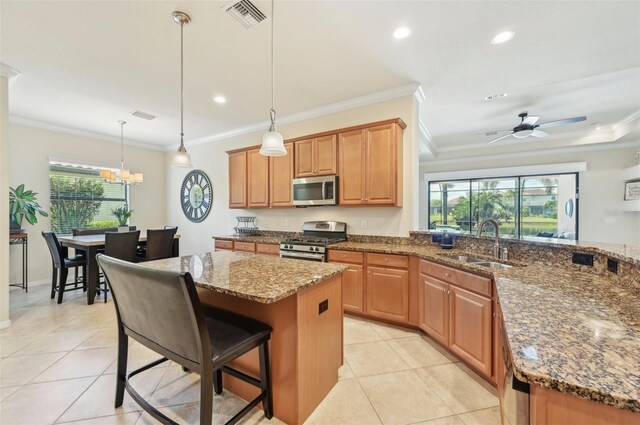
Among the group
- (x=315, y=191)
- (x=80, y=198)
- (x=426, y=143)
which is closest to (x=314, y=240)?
(x=315, y=191)

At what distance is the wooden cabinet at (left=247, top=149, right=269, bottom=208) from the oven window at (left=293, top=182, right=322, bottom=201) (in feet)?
2.15

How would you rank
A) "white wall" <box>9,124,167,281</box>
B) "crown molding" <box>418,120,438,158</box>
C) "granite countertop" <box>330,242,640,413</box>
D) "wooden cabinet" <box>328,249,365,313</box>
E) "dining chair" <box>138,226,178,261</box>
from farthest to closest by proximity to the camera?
"crown molding" <box>418,120,438,158</box>
"white wall" <box>9,124,167,281</box>
"dining chair" <box>138,226,178,261</box>
"wooden cabinet" <box>328,249,365,313</box>
"granite countertop" <box>330,242,640,413</box>

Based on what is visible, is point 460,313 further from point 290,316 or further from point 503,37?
point 503,37

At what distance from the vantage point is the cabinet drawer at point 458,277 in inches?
77.8

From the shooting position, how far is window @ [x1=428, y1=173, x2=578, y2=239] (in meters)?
5.85

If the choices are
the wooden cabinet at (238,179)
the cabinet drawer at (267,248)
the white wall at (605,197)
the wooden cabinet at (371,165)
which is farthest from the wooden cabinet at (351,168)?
the white wall at (605,197)

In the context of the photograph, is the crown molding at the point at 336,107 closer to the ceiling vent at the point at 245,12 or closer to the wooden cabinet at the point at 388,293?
the ceiling vent at the point at 245,12

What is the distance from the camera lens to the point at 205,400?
122cm

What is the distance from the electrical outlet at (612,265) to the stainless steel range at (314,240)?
240 centimetres

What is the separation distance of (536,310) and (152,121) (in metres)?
5.55

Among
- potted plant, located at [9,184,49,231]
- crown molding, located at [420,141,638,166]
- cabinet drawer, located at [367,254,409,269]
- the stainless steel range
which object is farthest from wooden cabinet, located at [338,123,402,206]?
potted plant, located at [9,184,49,231]

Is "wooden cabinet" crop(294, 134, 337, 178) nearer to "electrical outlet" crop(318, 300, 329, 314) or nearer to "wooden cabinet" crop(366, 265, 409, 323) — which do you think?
"wooden cabinet" crop(366, 265, 409, 323)

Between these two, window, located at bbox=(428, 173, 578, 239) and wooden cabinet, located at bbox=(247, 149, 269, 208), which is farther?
window, located at bbox=(428, 173, 578, 239)

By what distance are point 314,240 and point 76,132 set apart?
511 centimetres
